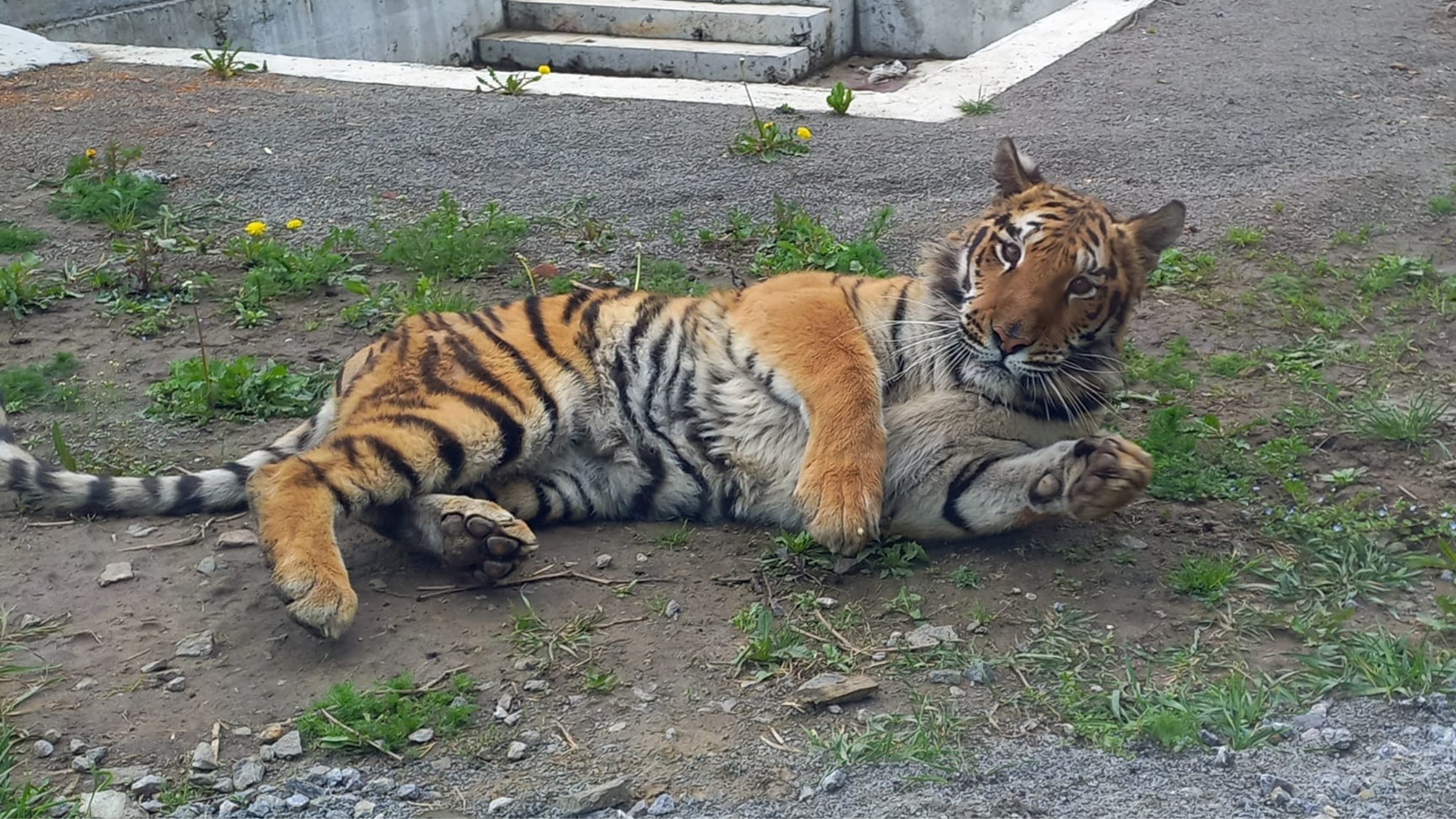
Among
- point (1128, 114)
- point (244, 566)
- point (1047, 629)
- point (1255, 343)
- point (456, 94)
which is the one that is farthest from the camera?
point (456, 94)

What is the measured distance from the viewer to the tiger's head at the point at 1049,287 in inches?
150

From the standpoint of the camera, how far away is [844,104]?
783cm

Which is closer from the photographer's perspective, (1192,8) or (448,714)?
(448,714)

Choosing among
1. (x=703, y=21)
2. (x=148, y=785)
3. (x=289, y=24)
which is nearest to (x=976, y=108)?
(x=703, y=21)

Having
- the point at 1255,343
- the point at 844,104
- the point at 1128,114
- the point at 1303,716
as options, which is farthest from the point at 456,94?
the point at 1303,716

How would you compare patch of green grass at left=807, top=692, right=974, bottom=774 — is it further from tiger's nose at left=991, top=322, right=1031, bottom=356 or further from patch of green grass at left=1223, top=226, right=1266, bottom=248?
patch of green grass at left=1223, top=226, right=1266, bottom=248

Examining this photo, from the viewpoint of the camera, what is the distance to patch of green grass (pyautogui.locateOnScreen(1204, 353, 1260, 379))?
4.88 metres

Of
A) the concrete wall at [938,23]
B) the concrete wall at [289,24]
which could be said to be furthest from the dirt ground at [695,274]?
the concrete wall at [938,23]

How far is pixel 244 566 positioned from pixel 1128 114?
5.73 metres

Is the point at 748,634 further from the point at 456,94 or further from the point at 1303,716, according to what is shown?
the point at 456,94

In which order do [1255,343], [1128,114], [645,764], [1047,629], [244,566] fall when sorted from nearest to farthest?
[645,764] < [1047,629] < [244,566] < [1255,343] < [1128,114]

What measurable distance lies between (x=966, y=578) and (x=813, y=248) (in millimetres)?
2446

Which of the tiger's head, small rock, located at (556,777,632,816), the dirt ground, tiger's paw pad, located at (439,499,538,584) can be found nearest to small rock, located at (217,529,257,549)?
the dirt ground

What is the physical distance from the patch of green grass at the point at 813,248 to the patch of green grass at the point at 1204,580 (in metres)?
2.17
